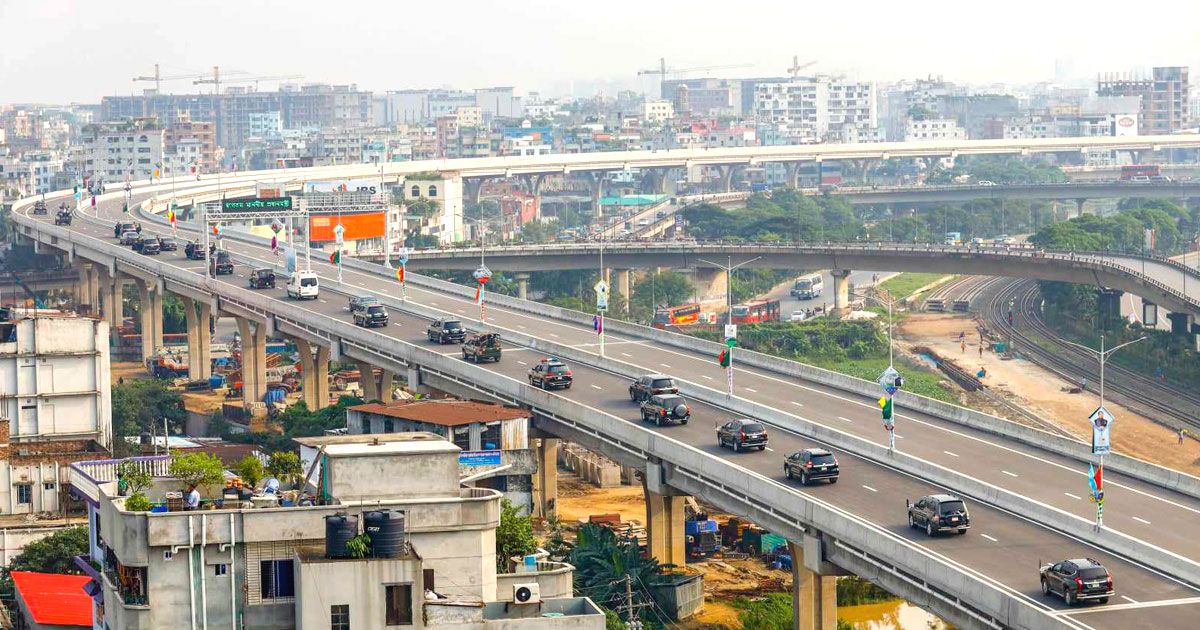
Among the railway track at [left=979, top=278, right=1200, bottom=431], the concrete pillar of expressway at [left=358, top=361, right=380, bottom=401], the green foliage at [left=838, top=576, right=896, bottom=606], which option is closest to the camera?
the green foliage at [left=838, top=576, right=896, bottom=606]

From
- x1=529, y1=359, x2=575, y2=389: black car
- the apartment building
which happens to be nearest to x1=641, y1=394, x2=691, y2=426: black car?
x1=529, y1=359, x2=575, y2=389: black car

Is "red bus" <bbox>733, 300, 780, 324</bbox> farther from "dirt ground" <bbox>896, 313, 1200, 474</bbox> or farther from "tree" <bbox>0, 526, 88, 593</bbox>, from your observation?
"tree" <bbox>0, 526, 88, 593</bbox>

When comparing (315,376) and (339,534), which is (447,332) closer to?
(315,376)

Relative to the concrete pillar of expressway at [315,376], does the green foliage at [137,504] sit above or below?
above

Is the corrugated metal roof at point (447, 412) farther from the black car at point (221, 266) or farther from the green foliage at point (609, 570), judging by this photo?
the black car at point (221, 266)

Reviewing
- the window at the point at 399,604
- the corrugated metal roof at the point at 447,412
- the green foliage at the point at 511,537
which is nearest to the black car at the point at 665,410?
the corrugated metal roof at the point at 447,412
